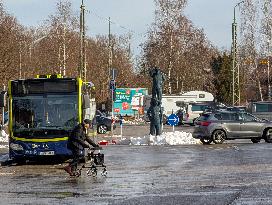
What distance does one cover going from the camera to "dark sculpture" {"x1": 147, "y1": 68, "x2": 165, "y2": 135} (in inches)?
1483

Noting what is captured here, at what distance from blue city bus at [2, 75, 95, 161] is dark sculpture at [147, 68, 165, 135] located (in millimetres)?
13286

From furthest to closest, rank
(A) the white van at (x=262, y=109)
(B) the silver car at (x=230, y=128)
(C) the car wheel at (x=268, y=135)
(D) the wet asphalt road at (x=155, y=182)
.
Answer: (A) the white van at (x=262, y=109), (C) the car wheel at (x=268, y=135), (B) the silver car at (x=230, y=128), (D) the wet asphalt road at (x=155, y=182)

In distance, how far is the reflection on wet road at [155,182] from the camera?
1462 cm

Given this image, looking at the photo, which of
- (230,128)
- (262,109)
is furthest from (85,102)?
(262,109)

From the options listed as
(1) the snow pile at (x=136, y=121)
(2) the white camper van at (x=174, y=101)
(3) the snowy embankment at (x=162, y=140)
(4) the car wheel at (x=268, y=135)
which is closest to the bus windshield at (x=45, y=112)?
(3) the snowy embankment at (x=162, y=140)

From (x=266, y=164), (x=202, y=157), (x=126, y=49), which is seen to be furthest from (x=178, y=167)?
(x=126, y=49)

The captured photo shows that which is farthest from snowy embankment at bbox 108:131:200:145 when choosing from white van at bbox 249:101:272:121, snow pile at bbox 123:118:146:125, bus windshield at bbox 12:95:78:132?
snow pile at bbox 123:118:146:125

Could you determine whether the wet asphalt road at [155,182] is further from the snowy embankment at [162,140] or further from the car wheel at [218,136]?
the car wheel at [218,136]

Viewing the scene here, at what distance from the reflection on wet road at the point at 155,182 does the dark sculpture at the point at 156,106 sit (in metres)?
8.96

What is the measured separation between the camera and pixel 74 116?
79.4 ft

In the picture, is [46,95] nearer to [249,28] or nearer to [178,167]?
[178,167]

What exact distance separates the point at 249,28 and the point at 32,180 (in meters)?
71.5

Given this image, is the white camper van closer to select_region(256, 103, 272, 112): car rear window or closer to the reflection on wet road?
select_region(256, 103, 272, 112): car rear window

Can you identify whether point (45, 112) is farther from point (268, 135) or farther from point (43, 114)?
point (268, 135)
